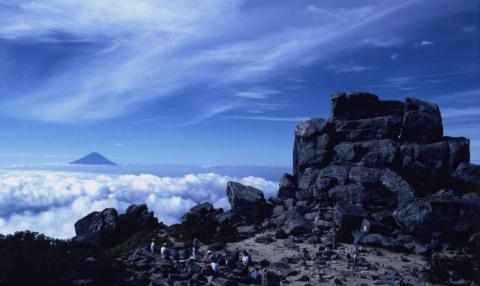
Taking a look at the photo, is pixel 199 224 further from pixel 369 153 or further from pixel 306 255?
pixel 369 153

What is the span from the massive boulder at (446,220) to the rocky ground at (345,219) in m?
0.08

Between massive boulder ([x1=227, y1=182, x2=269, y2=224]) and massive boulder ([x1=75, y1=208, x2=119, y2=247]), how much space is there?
1256 cm

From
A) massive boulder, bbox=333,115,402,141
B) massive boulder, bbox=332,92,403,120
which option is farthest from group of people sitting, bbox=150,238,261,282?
massive boulder, bbox=332,92,403,120

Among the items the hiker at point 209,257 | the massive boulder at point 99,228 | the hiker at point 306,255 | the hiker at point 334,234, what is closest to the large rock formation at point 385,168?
the hiker at point 334,234

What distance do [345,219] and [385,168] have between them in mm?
10284

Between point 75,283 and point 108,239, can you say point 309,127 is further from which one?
point 75,283

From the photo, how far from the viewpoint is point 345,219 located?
32438mm

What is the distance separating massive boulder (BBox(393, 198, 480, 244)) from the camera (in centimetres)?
3014

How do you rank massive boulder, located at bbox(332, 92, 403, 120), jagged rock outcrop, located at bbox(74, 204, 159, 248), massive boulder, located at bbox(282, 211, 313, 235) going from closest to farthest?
massive boulder, located at bbox(282, 211, 313, 235) < jagged rock outcrop, located at bbox(74, 204, 159, 248) < massive boulder, located at bbox(332, 92, 403, 120)

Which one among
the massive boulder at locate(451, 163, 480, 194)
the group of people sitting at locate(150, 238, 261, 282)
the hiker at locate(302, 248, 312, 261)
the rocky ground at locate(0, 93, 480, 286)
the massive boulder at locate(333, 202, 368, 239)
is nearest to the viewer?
the group of people sitting at locate(150, 238, 261, 282)

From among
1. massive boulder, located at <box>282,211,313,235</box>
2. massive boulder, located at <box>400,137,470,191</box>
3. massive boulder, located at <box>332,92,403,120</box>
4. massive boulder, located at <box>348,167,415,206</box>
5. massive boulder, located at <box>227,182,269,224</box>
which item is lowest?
massive boulder, located at <box>282,211,313,235</box>

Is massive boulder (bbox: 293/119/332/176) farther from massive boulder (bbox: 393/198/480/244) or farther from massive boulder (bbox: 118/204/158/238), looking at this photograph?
massive boulder (bbox: 118/204/158/238)

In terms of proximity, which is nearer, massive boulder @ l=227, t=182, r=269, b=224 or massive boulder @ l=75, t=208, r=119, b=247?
massive boulder @ l=75, t=208, r=119, b=247

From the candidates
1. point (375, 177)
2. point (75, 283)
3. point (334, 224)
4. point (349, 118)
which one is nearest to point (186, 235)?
point (334, 224)
